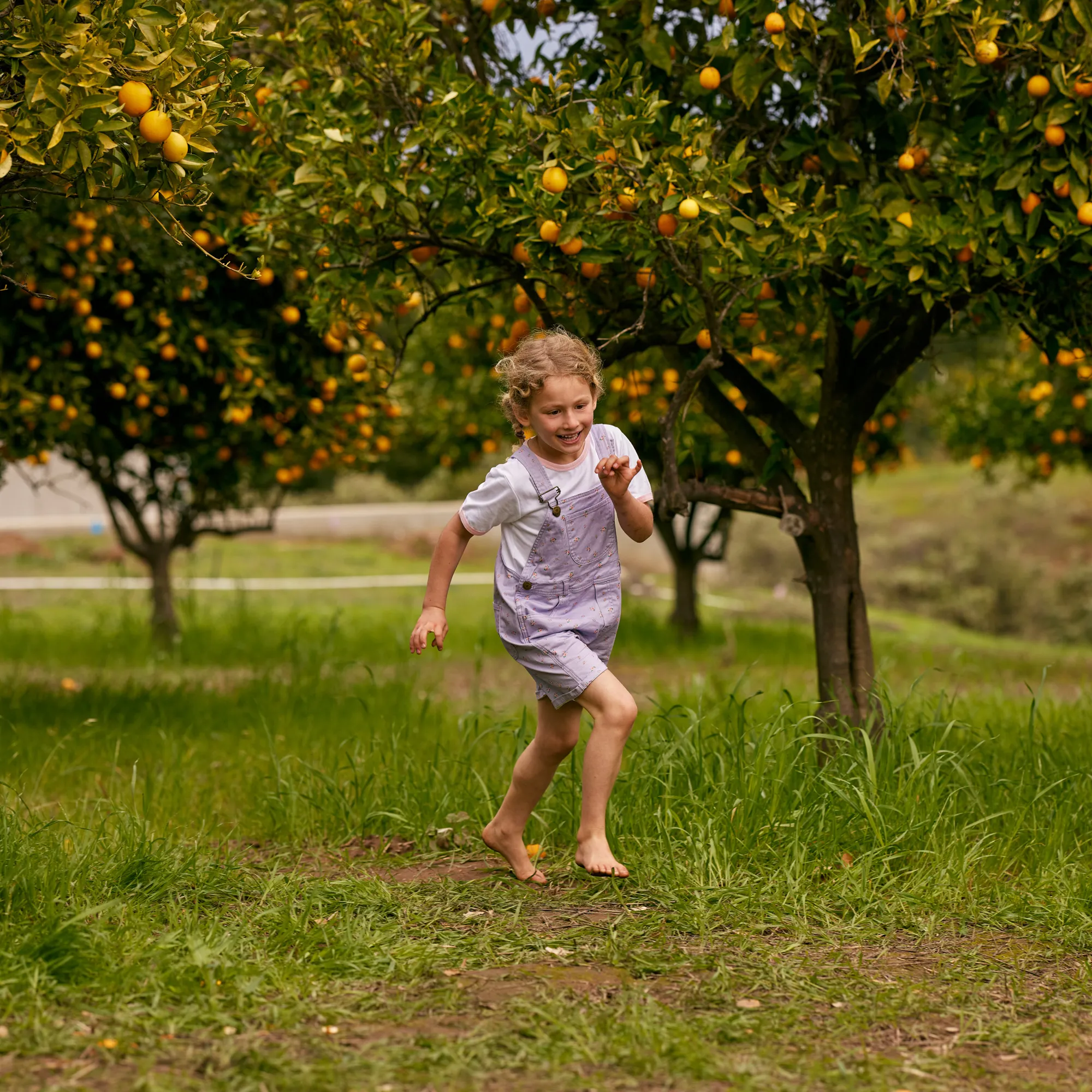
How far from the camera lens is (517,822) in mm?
3535

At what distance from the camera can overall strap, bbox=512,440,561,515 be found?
3328 mm

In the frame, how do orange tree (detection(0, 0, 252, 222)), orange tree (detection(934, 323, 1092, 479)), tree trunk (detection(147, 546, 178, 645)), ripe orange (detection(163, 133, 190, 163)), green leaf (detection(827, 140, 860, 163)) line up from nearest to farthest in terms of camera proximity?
orange tree (detection(0, 0, 252, 222)) < ripe orange (detection(163, 133, 190, 163)) < green leaf (detection(827, 140, 860, 163)) < orange tree (detection(934, 323, 1092, 479)) < tree trunk (detection(147, 546, 178, 645))

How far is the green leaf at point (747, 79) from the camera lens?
12.6 ft

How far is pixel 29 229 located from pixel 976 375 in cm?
789

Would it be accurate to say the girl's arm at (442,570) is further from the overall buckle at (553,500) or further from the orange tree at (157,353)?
the orange tree at (157,353)

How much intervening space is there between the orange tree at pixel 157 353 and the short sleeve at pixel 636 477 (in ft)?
4.84

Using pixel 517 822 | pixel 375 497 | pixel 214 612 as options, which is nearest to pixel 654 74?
pixel 517 822

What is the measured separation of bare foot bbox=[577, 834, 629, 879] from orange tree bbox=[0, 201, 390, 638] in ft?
6.75

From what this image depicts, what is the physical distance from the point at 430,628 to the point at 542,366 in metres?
0.72

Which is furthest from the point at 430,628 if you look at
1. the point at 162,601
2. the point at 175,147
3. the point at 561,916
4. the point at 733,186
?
the point at 162,601

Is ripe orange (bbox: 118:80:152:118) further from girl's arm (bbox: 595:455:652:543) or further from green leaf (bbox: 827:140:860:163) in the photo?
green leaf (bbox: 827:140:860:163)

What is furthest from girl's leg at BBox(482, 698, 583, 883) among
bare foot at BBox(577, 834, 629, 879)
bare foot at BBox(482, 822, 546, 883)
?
bare foot at BBox(577, 834, 629, 879)

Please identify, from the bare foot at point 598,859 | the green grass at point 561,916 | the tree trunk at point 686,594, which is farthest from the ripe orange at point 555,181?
the tree trunk at point 686,594

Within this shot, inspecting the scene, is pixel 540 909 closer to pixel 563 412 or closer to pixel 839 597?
pixel 563 412
